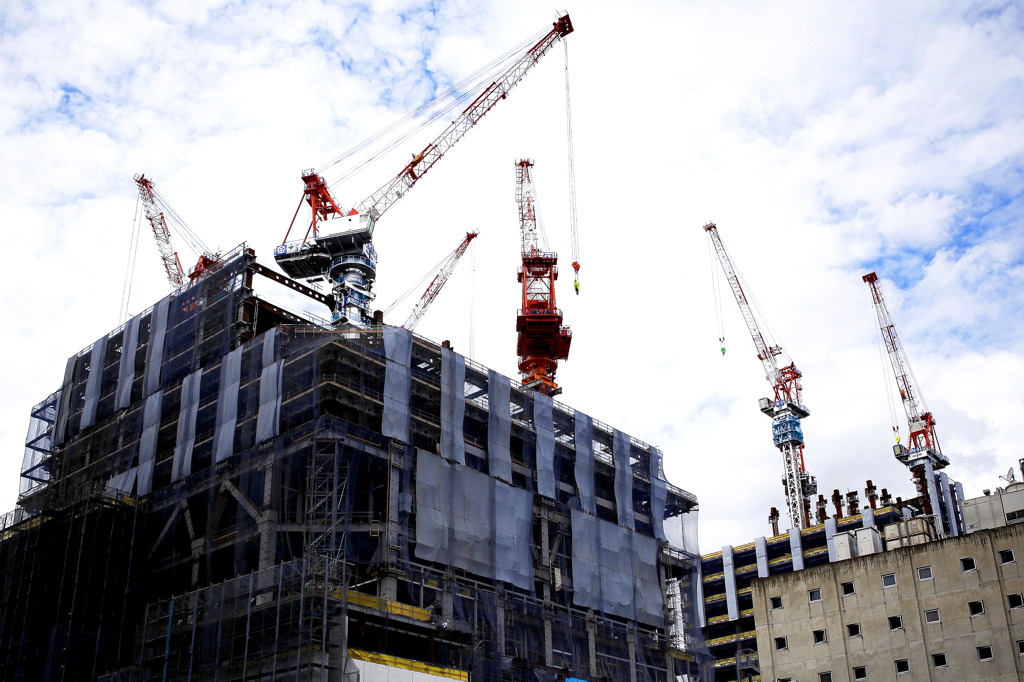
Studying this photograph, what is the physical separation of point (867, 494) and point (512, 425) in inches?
3421

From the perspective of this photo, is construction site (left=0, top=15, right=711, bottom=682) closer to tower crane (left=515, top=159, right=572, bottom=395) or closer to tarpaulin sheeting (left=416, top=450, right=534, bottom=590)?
tarpaulin sheeting (left=416, top=450, right=534, bottom=590)

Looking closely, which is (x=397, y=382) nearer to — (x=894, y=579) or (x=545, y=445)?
(x=545, y=445)

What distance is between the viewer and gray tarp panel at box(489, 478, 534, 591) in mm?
89812

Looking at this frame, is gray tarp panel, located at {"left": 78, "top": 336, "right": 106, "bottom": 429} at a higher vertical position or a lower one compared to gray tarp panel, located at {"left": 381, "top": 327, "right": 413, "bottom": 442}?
higher

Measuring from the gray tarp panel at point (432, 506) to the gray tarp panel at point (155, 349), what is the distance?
28037 mm

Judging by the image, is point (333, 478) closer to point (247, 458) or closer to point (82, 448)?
point (247, 458)

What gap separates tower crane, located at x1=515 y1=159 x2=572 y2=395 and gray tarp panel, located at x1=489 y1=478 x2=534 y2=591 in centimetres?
5776

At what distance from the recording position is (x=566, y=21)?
140125 millimetres

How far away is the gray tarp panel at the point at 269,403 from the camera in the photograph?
83250 mm

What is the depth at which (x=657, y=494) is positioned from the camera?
11219 cm

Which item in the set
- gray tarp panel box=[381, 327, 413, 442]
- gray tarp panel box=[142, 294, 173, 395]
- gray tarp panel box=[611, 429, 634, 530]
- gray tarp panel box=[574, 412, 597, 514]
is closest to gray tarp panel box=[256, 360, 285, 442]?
gray tarp panel box=[381, 327, 413, 442]

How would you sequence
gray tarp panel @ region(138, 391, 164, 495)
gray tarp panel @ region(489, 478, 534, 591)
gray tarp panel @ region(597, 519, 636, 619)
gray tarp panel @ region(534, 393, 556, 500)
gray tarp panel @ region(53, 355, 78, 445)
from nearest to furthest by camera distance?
gray tarp panel @ region(489, 478, 534, 591) → gray tarp panel @ region(138, 391, 164, 495) → gray tarp panel @ region(534, 393, 556, 500) → gray tarp panel @ region(597, 519, 636, 619) → gray tarp panel @ region(53, 355, 78, 445)

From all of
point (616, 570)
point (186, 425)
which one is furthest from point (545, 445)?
point (186, 425)

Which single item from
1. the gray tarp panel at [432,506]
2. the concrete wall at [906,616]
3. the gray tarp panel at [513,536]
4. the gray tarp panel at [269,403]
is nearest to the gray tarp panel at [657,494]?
the gray tarp panel at [513,536]
